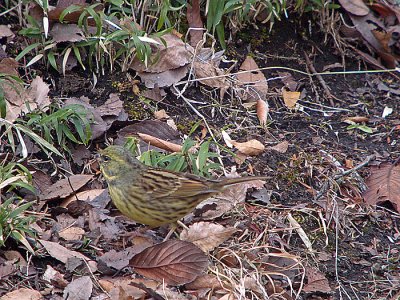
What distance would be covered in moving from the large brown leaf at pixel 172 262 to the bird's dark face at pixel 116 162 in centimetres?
70

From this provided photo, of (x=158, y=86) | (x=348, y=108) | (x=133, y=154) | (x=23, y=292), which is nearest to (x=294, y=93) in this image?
(x=348, y=108)

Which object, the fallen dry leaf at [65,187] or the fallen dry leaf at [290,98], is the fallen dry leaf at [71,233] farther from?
the fallen dry leaf at [290,98]

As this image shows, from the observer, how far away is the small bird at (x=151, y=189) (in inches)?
213

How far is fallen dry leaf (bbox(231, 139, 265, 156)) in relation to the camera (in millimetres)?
6375

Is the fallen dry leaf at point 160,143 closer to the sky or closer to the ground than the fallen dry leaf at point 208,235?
closer to the sky

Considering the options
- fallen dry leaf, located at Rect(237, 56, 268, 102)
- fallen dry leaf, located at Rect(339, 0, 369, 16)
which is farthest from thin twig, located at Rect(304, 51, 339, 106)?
fallen dry leaf, located at Rect(339, 0, 369, 16)

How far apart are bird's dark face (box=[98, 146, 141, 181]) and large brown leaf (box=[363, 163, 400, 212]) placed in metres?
1.86

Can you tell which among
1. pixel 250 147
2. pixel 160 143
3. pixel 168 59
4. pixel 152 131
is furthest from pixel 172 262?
pixel 168 59

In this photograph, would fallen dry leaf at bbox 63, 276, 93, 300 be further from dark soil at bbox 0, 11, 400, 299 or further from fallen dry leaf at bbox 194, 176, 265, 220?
fallen dry leaf at bbox 194, 176, 265, 220

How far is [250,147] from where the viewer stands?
639 cm

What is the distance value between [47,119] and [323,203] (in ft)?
6.81

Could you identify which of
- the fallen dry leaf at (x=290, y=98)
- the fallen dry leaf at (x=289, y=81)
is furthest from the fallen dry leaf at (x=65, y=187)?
the fallen dry leaf at (x=289, y=81)

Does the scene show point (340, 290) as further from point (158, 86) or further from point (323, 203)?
point (158, 86)

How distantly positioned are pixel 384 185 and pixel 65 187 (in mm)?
2421
